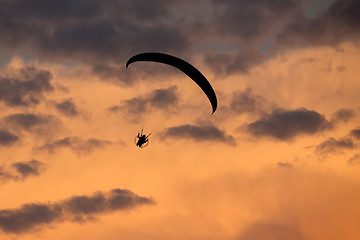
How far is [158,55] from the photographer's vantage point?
58.9 m

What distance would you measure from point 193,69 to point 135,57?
6401 mm

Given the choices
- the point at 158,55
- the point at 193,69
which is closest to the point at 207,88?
the point at 193,69

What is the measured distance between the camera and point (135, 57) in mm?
58656

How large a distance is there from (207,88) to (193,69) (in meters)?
2.60

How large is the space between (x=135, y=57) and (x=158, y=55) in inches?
98.4

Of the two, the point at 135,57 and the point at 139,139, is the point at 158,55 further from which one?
the point at 139,139

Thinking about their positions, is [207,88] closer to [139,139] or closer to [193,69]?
[193,69]

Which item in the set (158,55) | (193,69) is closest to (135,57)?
(158,55)

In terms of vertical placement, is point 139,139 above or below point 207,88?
below

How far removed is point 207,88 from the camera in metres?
58.9

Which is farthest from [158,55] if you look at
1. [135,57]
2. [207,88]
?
[207,88]

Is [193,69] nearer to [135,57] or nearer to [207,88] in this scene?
[207,88]

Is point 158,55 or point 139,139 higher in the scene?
point 158,55

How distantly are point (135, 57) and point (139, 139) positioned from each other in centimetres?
886
